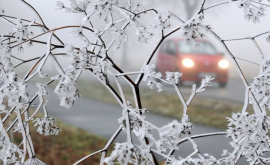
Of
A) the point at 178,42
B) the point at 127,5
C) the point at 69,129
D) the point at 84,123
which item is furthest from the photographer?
the point at 178,42

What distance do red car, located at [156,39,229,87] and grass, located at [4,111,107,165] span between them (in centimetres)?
237

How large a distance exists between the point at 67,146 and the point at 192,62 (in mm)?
3062

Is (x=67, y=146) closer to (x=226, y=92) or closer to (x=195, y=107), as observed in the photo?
(x=195, y=107)

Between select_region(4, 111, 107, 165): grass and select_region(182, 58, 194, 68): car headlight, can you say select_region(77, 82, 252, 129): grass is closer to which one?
select_region(182, 58, 194, 68): car headlight

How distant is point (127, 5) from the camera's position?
0.96 m

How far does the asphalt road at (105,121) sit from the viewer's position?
12.4 feet

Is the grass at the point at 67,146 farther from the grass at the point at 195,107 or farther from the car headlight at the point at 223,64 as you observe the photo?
the car headlight at the point at 223,64

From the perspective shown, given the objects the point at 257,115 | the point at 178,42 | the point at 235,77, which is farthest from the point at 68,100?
the point at 235,77

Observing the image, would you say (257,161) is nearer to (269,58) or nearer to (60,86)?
(269,58)

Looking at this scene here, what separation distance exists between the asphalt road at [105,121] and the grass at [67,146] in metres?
0.36

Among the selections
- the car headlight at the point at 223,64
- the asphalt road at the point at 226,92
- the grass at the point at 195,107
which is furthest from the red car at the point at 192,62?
the grass at the point at 195,107

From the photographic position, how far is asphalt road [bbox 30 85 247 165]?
378cm

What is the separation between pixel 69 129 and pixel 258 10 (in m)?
3.96

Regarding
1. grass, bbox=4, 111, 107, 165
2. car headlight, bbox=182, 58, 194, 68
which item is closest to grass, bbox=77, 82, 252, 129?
car headlight, bbox=182, 58, 194, 68
